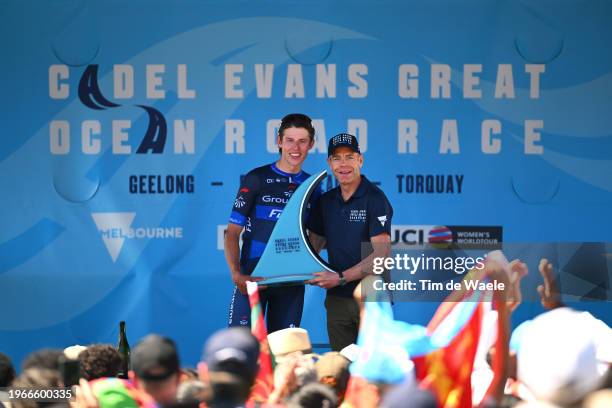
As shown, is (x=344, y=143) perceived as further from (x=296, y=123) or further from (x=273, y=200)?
(x=273, y=200)

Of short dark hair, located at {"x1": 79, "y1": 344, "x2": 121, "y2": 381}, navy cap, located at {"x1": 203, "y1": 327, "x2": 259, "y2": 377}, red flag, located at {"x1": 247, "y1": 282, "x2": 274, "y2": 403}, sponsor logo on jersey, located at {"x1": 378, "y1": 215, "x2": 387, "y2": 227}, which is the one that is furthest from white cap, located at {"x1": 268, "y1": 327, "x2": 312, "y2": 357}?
navy cap, located at {"x1": 203, "y1": 327, "x2": 259, "y2": 377}

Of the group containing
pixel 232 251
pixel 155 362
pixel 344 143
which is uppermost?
pixel 344 143

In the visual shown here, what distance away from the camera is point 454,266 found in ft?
13.1

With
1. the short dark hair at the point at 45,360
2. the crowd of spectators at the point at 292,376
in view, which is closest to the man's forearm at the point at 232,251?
the crowd of spectators at the point at 292,376

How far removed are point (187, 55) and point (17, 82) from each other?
1.06 metres

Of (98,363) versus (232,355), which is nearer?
(232,355)

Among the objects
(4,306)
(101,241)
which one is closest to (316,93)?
(101,241)

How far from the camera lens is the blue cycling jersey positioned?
204 inches

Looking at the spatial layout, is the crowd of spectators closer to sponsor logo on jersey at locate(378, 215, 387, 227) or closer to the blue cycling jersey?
sponsor logo on jersey at locate(378, 215, 387, 227)

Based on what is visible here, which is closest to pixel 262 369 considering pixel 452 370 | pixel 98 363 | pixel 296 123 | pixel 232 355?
pixel 98 363

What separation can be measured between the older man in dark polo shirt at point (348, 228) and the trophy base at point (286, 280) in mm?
145

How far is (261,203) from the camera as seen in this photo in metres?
5.21

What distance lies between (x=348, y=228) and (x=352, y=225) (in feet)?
0.08

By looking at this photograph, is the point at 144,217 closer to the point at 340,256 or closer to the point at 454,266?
the point at 340,256
